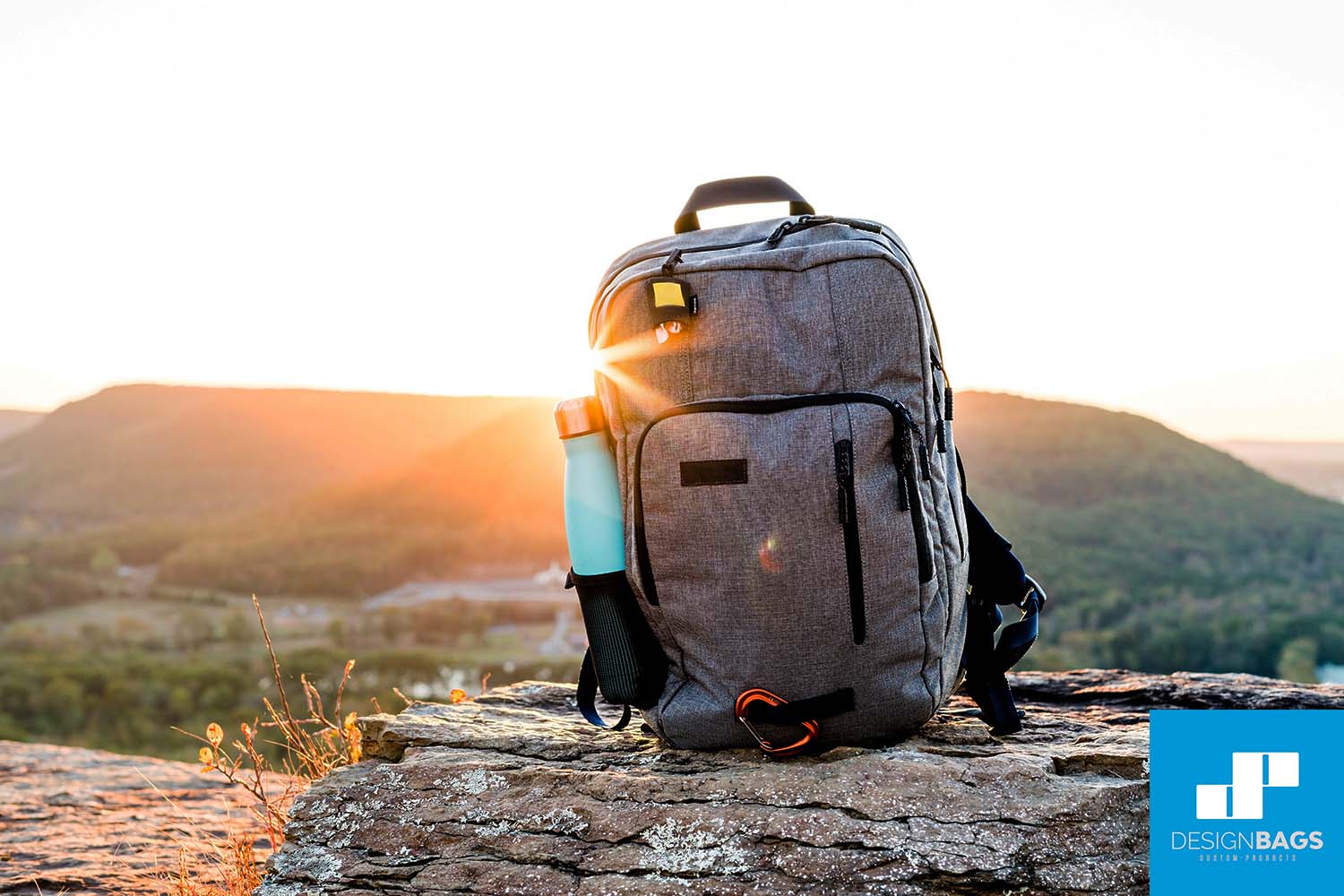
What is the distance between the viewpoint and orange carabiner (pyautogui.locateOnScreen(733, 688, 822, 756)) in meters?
2.17

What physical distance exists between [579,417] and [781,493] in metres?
0.61

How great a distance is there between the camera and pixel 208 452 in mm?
37906

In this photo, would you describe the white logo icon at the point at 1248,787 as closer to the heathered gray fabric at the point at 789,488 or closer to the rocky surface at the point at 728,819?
the rocky surface at the point at 728,819

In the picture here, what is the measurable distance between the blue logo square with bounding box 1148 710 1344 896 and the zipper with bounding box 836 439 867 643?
2.19ft

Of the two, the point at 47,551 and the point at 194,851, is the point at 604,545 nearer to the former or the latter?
the point at 194,851

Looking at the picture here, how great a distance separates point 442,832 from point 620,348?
4.04 feet

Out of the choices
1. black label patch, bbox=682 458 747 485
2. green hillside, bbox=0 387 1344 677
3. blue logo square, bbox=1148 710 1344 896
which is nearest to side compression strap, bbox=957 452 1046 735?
blue logo square, bbox=1148 710 1344 896

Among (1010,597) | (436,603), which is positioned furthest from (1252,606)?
(1010,597)

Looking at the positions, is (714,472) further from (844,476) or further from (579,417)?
(579,417)

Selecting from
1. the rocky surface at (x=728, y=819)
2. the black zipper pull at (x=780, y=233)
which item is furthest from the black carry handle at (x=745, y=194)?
the rocky surface at (x=728, y=819)

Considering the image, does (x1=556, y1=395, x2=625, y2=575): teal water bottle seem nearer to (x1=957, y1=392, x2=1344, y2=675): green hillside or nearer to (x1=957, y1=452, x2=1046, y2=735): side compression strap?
(x1=957, y1=452, x2=1046, y2=735): side compression strap

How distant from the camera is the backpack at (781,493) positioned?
2115mm

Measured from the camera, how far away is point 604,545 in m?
2.38

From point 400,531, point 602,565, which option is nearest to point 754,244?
point 602,565
